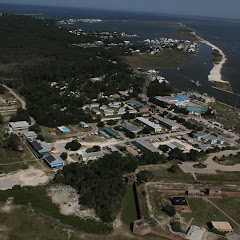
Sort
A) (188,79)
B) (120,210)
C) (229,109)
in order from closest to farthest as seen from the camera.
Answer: (120,210), (229,109), (188,79)

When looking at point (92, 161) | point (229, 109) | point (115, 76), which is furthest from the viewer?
point (115, 76)

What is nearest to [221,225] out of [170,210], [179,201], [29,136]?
[179,201]

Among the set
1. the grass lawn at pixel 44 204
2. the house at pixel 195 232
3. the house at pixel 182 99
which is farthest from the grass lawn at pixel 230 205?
the house at pixel 182 99

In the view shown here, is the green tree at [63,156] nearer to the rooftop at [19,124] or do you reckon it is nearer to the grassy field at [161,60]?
the rooftop at [19,124]

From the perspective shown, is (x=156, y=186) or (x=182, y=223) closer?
(x=182, y=223)

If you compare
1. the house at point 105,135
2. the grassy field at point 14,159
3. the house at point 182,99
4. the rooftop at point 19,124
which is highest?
the house at point 182,99

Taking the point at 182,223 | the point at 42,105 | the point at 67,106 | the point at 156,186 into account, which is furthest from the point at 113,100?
the point at 182,223

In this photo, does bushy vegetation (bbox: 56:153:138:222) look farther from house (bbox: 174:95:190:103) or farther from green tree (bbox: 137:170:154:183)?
house (bbox: 174:95:190:103)

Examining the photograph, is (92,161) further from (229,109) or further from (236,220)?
(229,109)
